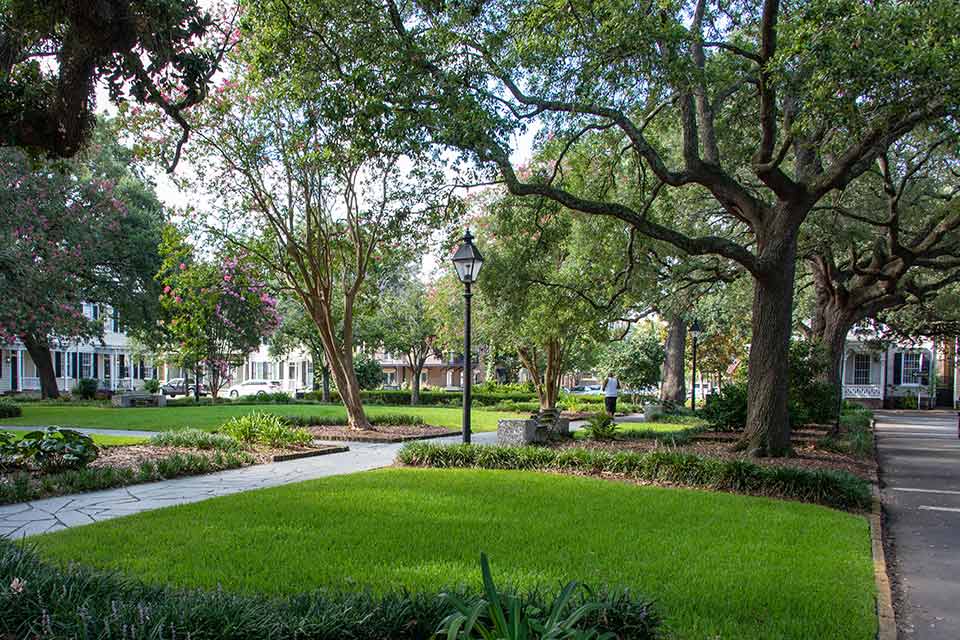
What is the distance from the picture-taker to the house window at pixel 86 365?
162 feet

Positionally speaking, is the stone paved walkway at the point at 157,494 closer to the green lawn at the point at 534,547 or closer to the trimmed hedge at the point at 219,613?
the green lawn at the point at 534,547

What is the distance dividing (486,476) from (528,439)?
12.2 feet

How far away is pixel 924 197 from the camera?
1767 centimetres

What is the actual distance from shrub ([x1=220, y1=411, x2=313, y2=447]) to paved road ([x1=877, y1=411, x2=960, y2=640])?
979 cm

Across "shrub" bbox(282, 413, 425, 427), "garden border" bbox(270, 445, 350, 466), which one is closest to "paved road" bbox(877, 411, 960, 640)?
"garden border" bbox(270, 445, 350, 466)

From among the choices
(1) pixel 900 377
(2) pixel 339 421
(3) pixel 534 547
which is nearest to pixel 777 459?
(3) pixel 534 547

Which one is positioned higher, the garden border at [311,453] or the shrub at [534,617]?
the shrub at [534,617]

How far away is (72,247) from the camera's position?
78.0ft

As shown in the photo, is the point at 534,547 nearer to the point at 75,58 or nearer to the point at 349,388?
the point at 75,58

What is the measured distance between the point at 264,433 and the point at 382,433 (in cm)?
394

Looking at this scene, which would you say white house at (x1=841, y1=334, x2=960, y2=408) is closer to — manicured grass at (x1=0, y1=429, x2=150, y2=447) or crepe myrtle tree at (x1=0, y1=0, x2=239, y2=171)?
manicured grass at (x1=0, y1=429, x2=150, y2=447)

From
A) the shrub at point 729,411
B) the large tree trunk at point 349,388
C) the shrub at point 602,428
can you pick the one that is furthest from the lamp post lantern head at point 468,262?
the shrub at point 729,411

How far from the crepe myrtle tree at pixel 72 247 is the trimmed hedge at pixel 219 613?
13167 millimetres

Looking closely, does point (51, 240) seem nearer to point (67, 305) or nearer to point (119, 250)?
point (67, 305)
